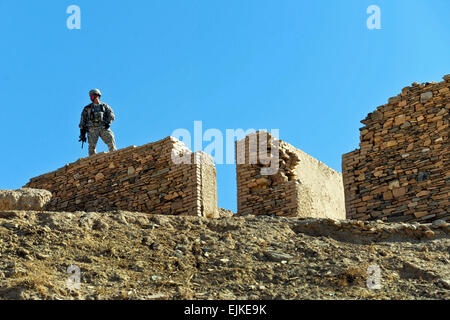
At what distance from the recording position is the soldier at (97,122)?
→ 17780 mm

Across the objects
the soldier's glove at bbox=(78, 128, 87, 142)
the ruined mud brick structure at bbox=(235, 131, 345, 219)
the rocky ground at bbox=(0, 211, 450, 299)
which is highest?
the soldier's glove at bbox=(78, 128, 87, 142)

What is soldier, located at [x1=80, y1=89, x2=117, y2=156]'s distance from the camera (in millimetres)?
17780

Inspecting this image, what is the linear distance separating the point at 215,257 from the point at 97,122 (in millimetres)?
7927

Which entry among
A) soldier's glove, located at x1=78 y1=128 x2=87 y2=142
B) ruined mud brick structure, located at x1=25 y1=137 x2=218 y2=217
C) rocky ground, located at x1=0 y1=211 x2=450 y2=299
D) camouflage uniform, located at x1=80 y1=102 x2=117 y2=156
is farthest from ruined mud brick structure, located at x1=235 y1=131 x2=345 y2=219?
soldier's glove, located at x1=78 y1=128 x2=87 y2=142

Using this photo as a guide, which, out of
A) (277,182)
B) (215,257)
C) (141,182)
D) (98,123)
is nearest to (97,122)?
(98,123)

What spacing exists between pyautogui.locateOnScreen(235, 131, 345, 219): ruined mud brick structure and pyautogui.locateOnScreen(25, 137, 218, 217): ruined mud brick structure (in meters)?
0.99

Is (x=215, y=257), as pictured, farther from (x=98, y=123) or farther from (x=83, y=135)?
(x=83, y=135)

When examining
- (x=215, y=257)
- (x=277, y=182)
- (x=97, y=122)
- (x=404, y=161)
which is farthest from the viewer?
(x=97, y=122)

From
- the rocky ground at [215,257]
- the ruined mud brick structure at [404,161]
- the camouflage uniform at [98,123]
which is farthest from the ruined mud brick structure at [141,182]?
the ruined mud brick structure at [404,161]

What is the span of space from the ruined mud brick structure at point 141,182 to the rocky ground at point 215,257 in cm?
250

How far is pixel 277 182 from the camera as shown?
53.3 ft

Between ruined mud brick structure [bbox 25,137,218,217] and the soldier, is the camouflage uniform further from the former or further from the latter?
ruined mud brick structure [bbox 25,137,218,217]

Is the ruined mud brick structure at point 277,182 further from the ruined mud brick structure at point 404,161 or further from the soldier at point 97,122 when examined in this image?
the soldier at point 97,122
